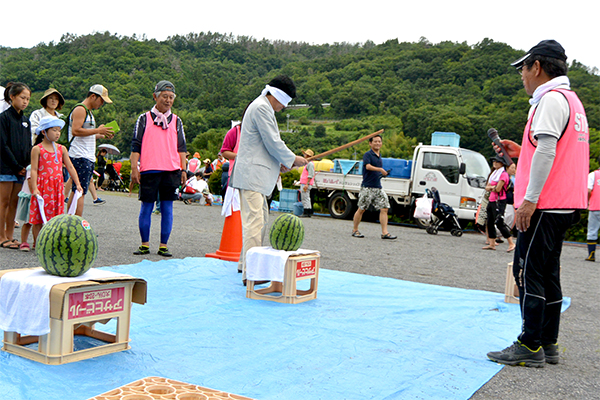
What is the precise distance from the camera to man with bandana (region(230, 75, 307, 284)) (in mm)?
5117

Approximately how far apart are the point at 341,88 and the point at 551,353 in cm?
6820

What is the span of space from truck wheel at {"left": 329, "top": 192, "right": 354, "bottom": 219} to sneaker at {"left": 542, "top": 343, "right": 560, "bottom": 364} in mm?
14330

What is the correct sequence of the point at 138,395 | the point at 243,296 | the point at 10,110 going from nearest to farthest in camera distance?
1. the point at 138,395
2. the point at 243,296
3. the point at 10,110

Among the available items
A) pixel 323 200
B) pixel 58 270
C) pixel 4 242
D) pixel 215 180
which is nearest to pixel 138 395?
pixel 58 270

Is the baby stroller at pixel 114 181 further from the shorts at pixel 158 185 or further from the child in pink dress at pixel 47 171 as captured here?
the child in pink dress at pixel 47 171

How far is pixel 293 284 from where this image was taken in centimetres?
464

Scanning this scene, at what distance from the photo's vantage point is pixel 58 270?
2895 millimetres

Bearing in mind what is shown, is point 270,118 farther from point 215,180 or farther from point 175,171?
point 215,180

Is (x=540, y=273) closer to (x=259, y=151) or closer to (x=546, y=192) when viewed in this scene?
(x=546, y=192)

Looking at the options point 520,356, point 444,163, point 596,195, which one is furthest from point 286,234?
point 444,163

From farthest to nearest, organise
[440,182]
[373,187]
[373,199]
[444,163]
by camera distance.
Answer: [444,163], [440,182], [373,187], [373,199]

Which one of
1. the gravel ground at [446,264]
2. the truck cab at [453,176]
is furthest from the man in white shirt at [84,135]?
the truck cab at [453,176]

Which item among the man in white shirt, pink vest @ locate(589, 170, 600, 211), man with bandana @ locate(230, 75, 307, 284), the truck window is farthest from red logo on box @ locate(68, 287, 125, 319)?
the truck window

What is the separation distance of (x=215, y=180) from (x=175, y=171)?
15297 millimetres
